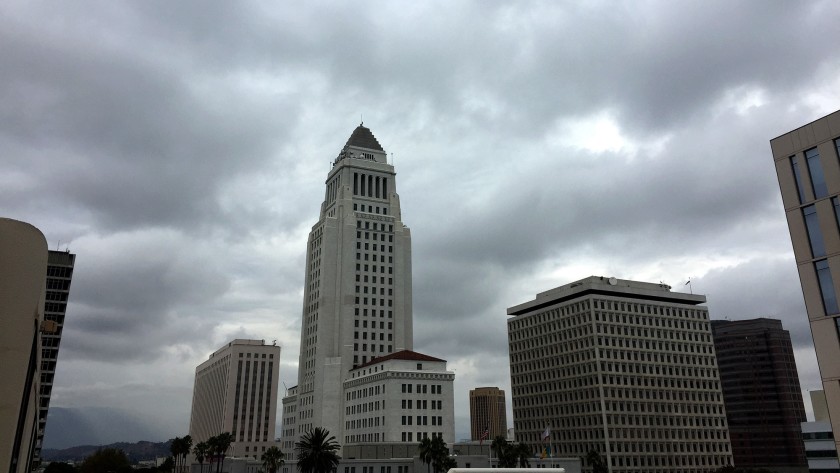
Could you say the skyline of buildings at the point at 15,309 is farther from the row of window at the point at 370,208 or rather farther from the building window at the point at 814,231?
the row of window at the point at 370,208

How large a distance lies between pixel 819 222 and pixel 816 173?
420cm

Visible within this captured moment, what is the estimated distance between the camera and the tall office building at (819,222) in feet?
149

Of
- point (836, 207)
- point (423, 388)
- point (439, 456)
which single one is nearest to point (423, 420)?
point (423, 388)

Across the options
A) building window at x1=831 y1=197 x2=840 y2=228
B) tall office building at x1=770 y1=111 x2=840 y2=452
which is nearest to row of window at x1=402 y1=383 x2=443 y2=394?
tall office building at x1=770 y1=111 x2=840 y2=452

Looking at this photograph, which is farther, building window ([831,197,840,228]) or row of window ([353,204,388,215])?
row of window ([353,204,388,215])

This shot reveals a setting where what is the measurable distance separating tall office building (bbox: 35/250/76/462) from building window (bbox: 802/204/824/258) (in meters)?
165

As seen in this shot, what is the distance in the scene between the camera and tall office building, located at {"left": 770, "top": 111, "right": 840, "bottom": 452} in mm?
45281

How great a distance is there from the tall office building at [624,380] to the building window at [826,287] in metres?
121

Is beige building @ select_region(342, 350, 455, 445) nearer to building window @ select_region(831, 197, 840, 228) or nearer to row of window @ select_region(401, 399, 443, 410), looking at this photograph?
row of window @ select_region(401, 399, 443, 410)

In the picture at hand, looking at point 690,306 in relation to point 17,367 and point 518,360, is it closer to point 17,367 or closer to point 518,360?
point 518,360

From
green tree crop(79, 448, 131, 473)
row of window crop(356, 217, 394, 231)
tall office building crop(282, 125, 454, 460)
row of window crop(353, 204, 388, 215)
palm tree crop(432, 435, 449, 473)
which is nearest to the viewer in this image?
palm tree crop(432, 435, 449, 473)

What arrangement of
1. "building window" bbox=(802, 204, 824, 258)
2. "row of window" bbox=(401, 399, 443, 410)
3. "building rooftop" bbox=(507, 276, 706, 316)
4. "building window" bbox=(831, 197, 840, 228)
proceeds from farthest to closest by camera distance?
"building rooftop" bbox=(507, 276, 706, 316) → "row of window" bbox=(401, 399, 443, 410) → "building window" bbox=(802, 204, 824, 258) → "building window" bbox=(831, 197, 840, 228)

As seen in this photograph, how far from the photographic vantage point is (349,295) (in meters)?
174

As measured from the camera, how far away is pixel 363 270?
178250 millimetres
